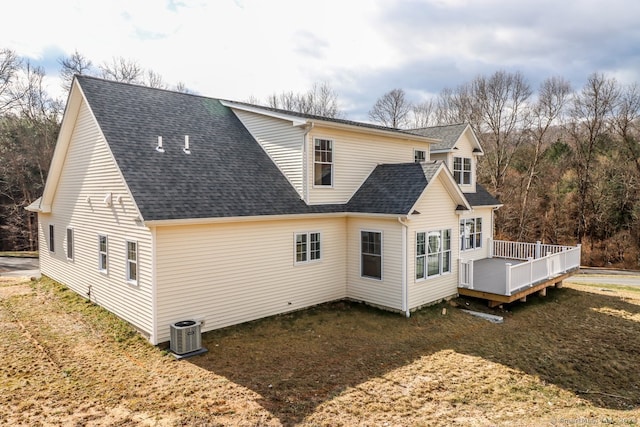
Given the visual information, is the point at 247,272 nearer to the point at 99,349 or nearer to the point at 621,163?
the point at 99,349

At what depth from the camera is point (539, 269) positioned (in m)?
15.1

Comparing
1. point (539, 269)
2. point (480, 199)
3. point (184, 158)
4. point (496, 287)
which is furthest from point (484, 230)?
point (184, 158)

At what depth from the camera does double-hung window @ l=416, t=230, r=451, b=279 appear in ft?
42.0

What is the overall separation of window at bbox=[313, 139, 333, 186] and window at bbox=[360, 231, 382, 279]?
2199mm

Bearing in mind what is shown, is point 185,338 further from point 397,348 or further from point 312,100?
point 312,100

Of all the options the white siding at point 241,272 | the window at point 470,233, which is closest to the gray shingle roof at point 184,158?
the white siding at point 241,272

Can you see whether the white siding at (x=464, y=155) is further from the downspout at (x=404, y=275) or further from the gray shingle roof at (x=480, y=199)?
the downspout at (x=404, y=275)

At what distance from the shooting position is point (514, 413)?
703 centimetres

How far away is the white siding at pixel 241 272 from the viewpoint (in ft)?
32.4

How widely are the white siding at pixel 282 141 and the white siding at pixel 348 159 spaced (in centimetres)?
47

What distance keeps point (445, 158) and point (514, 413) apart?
526 inches

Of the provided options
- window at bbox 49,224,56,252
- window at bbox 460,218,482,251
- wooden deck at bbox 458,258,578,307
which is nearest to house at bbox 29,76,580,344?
window at bbox 49,224,56,252

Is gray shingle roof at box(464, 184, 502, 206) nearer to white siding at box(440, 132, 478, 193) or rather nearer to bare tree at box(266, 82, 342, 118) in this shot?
white siding at box(440, 132, 478, 193)

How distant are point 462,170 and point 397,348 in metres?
11.9
